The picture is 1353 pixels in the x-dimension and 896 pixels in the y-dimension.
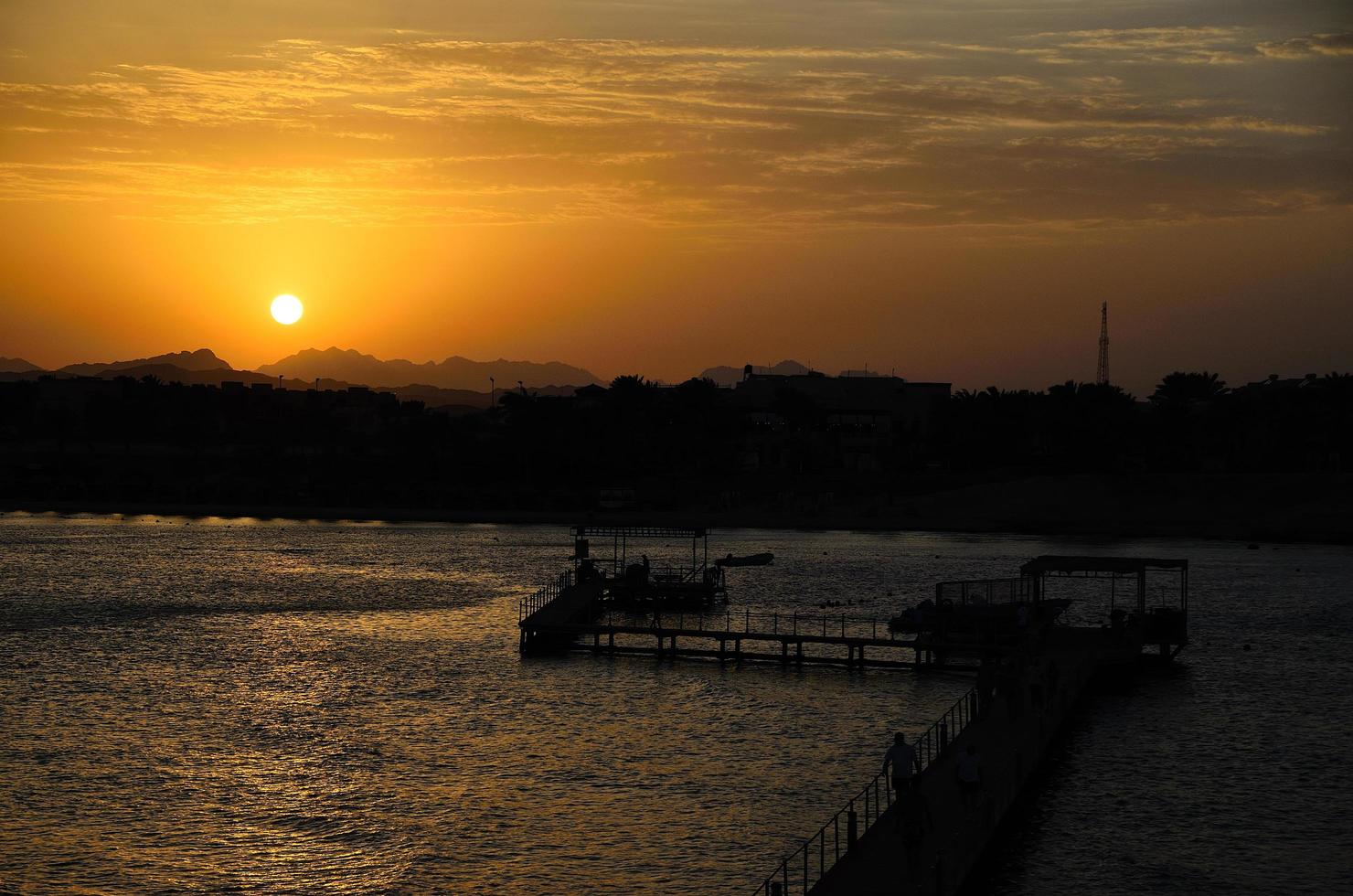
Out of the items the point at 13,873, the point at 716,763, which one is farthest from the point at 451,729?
the point at 13,873

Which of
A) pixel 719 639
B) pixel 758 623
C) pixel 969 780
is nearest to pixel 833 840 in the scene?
pixel 969 780

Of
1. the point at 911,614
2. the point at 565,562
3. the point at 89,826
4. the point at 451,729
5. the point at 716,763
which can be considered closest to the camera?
the point at 89,826

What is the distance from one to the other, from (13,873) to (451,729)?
710 inches

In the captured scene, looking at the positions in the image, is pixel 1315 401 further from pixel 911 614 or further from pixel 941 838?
pixel 941 838

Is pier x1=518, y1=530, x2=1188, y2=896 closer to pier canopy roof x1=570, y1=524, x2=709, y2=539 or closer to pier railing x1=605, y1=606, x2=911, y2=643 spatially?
pier railing x1=605, y1=606, x2=911, y2=643

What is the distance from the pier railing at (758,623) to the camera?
242 feet

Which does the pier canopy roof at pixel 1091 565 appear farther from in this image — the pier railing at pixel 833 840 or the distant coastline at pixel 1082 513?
the distant coastline at pixel 1082 513

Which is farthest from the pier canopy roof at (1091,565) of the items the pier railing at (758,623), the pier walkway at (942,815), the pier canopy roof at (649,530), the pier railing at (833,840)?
the pier canopy roof at (649,530)

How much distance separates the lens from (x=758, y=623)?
79.6 m

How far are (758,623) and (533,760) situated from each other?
34982 mm

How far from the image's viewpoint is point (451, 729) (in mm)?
50656

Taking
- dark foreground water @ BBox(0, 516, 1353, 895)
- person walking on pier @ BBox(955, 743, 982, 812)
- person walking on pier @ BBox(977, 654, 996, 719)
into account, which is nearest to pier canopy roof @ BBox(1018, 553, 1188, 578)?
dark foreground water @ BBox(0, 516, 1353, 895)

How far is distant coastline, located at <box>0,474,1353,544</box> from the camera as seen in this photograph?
154m

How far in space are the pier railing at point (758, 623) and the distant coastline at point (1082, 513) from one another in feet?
254
